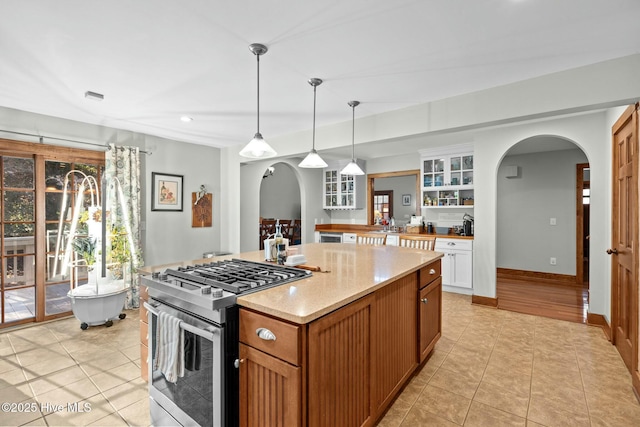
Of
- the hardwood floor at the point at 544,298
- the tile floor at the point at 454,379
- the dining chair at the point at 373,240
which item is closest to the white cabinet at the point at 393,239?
the dining chair at the point at 373,240

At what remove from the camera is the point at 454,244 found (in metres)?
4.71

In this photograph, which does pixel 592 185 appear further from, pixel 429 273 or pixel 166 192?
pixel 166 192

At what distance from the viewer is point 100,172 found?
4.05 metres

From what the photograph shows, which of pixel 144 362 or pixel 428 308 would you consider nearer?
pixel 144 362

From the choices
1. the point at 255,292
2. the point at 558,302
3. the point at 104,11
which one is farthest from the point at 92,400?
the point at 558,302

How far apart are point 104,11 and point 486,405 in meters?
3.33

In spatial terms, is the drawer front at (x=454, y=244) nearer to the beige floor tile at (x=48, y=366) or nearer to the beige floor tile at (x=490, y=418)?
the beige floor tile at (x=490, y=418)

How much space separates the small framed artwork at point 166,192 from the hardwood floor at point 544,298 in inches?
188

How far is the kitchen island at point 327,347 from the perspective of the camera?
129cm

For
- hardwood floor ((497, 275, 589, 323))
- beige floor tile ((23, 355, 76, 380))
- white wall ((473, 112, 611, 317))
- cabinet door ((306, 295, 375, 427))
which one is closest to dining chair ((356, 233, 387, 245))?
white wall ((473, 112, 611, 317))

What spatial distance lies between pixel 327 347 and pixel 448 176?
4.47m

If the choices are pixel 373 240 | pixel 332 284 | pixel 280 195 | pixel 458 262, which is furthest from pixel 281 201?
pixel 332 284

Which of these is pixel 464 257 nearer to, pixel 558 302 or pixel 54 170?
pixel 558 302

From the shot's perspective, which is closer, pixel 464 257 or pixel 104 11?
pixel 104 11
